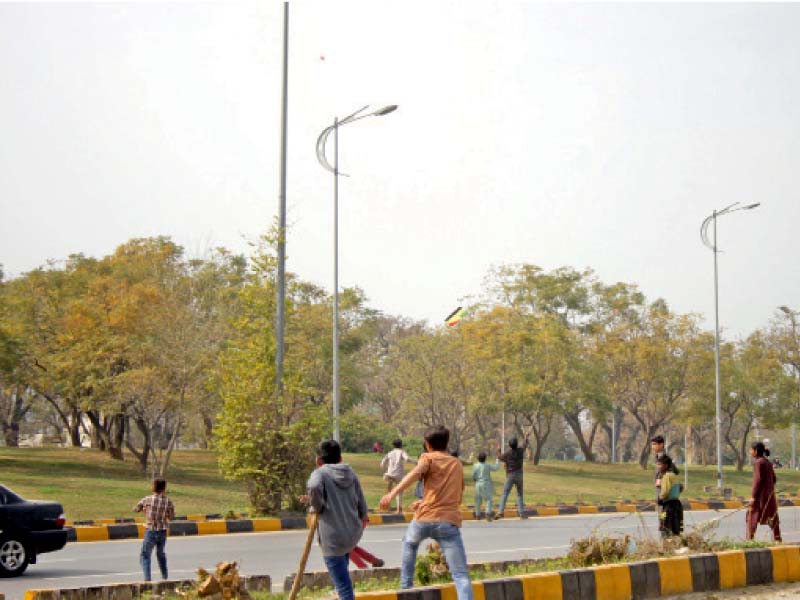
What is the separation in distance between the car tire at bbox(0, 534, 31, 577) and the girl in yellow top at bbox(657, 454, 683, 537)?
755cm

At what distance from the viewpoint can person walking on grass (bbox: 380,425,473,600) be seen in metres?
8.70

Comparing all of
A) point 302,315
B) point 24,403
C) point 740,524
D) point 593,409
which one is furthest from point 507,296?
point 740,524

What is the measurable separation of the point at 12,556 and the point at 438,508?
6800mm

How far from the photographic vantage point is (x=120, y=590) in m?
8.87

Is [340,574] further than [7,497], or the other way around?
[7,497]

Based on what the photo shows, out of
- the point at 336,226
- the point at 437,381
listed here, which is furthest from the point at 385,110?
the point at 437,381

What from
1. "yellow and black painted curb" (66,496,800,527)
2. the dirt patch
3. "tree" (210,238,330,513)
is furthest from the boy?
"tree" (210,238,330,513)

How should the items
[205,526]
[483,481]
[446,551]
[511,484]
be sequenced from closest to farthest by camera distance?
[446,551] < [205,526] < [483,481] < [511,484]

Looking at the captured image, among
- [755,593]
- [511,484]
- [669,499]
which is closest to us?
[755,593]

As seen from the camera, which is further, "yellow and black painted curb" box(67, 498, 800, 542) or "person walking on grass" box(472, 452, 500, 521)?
"person walking on grass" box(472, 452, 500, 521)

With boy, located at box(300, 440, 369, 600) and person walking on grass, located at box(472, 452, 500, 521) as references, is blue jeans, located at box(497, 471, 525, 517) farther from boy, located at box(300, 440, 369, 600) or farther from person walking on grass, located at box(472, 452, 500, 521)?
boy, located at box(300, 440, 369, 600)

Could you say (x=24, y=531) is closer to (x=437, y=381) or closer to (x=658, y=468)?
(x=658, y=468)

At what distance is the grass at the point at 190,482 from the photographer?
24922mm

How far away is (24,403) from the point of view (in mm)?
58625
